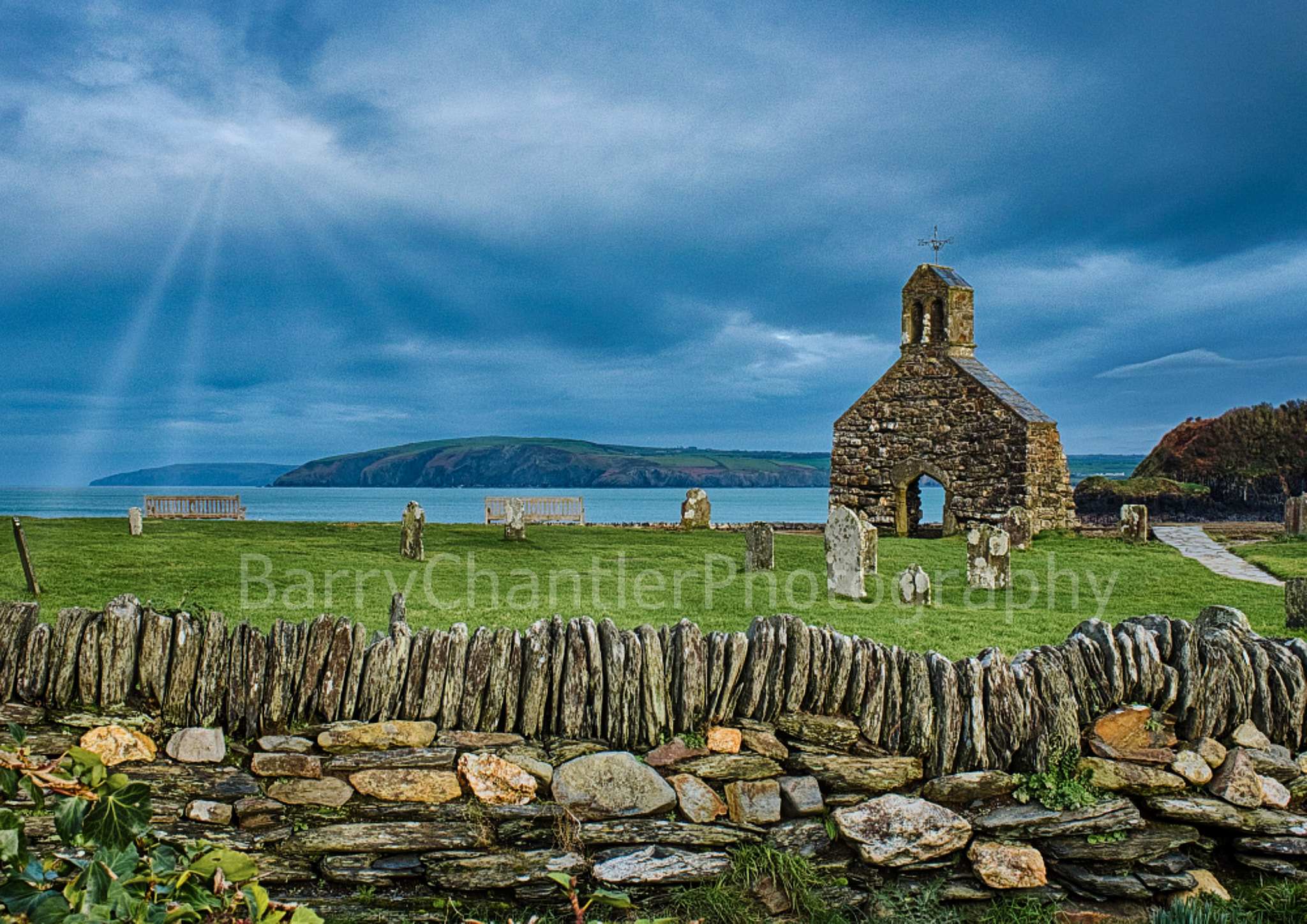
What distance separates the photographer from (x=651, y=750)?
15.3ft

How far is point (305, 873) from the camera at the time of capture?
4301mm

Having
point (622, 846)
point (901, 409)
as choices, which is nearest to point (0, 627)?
point (622, 846)

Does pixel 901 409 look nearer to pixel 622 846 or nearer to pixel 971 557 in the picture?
pixel 971 557

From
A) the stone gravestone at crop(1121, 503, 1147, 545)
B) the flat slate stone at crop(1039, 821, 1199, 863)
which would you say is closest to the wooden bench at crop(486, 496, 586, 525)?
the stone gravestone at crop(1121, 503, 1147, 545)

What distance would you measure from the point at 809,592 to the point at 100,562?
8827 millimetres

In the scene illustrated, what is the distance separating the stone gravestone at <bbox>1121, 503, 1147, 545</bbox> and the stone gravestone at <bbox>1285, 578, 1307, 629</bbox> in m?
14.2

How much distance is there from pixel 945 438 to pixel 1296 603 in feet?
61.4

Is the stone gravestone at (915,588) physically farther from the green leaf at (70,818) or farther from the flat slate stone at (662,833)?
the green leaf at (70,818)

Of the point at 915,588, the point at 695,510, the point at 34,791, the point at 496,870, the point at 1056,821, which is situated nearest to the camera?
the point at 34,791

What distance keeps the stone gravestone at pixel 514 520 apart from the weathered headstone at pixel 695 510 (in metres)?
9.81

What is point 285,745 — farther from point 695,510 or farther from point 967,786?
point 695,510

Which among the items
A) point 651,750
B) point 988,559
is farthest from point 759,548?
point 651,750

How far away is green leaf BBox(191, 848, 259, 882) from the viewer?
2.62m

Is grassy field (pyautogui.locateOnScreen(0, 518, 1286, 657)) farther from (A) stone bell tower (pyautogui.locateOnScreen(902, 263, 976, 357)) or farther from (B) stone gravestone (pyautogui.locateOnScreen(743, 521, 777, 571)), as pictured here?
(A) stone bell tower (pyautogui.locateOnScreen(902, 263, 976, 357))
